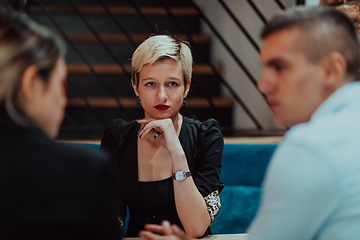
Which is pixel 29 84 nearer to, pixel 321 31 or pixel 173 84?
pixel 321 31

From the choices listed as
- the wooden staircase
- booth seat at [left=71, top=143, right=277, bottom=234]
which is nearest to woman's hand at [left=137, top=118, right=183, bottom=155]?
booth seat at [left=71, top=143, right=277, bottom=234]

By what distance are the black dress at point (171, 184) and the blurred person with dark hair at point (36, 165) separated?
67 centimetres

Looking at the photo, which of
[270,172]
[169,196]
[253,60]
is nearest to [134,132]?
[169,196]

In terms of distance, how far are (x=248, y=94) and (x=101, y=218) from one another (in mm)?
2846

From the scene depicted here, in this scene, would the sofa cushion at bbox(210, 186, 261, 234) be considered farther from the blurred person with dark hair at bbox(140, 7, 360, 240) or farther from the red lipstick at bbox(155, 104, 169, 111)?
the blurred person with dark hair at bbox(140, 7, 360, 240)

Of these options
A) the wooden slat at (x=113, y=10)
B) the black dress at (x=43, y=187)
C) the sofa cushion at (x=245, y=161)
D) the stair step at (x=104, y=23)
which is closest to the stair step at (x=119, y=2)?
the wooden slat at (x=113, y=10)

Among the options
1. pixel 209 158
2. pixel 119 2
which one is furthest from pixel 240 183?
pixel 119 2

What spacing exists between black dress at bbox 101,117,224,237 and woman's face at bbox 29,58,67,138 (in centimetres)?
68

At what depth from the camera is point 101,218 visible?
70 centimetres

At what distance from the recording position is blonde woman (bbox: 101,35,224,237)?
1.30m

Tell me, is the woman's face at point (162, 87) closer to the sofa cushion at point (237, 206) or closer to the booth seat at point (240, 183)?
the booth seat at point (240, 183)

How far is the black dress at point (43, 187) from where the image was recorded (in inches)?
25.5

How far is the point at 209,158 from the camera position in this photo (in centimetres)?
141

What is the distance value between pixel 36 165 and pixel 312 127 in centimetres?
47
